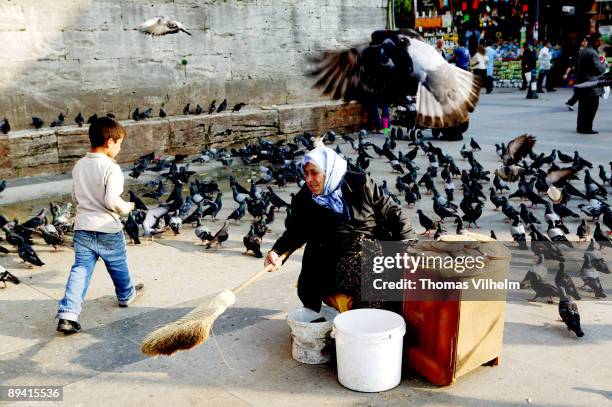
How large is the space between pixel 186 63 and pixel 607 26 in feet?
71.7

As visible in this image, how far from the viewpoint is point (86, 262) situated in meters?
4.93

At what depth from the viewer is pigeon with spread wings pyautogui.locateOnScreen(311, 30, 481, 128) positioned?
5.20 metres

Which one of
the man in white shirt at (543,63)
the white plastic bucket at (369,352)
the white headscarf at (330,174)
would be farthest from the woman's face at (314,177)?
the man in white shirt at (543,63)

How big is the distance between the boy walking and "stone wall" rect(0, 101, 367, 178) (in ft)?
21.3

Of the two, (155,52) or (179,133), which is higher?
(155,52)

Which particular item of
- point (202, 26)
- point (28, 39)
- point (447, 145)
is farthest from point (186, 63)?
point (447, 145)

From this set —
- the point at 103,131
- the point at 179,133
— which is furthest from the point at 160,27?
the point at 103,131

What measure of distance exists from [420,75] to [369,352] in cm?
Result: 246

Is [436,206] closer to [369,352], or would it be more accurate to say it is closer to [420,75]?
[420,75]

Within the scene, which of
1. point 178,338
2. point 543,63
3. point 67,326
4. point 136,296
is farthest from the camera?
point 543,63

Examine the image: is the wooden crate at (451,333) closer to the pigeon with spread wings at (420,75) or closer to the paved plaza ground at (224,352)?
the paved plaza ground at (224,352)

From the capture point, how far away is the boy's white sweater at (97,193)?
4.78 meters

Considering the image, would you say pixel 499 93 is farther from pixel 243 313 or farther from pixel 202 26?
pixel 243 313

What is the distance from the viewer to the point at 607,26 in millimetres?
27609
